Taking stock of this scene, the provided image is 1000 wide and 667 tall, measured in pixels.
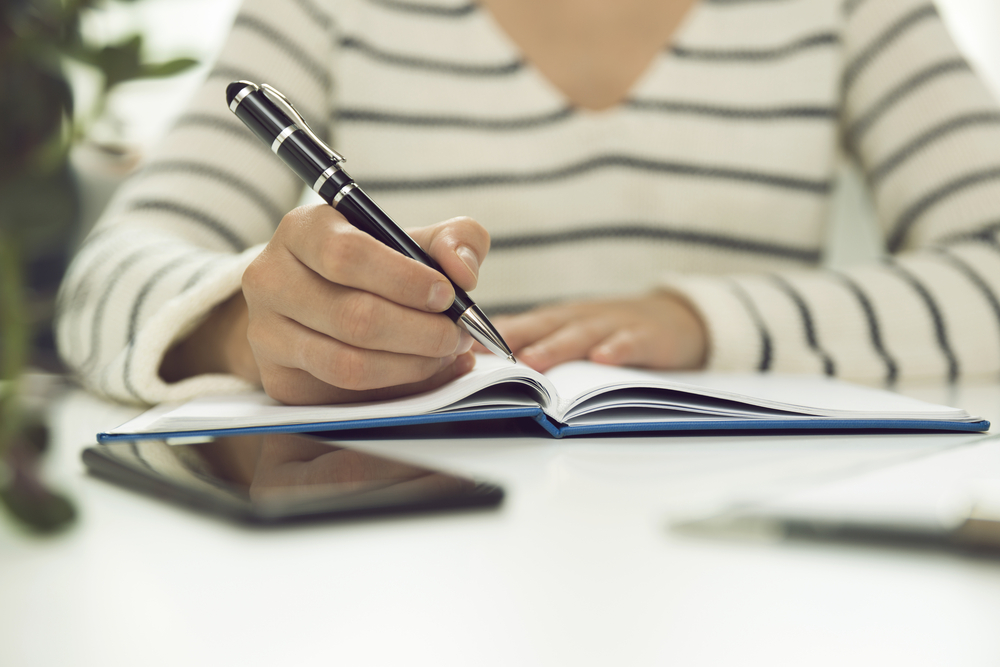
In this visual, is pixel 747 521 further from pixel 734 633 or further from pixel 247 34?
pixel 247 34

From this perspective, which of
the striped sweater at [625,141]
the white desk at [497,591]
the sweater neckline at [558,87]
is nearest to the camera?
the white desk at [497,591]

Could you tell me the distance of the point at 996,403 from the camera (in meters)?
0.48

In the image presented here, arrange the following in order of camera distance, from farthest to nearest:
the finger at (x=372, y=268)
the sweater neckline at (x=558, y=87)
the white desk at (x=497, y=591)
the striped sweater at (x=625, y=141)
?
the sweater neckline at (x=558, y=87) → the striped sweater at (x=625, y=141) → the finger at (x=372, y=268) → the white desk at (x=497, y=591)

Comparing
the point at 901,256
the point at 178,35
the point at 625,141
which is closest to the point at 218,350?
the point at 625,141

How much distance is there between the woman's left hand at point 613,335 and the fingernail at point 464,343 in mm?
121

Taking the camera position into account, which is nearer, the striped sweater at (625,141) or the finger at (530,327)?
the finger at (530,327)

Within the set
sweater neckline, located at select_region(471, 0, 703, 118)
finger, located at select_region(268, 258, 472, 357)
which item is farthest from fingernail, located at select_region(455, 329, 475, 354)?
sweater neckline, located at select_region(471, 0, 703, 118)

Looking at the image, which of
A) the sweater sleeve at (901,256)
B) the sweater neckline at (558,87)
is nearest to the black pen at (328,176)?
the sweater sleeve at (901,256)

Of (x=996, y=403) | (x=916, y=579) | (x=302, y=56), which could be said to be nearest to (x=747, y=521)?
(x=916, y=579)

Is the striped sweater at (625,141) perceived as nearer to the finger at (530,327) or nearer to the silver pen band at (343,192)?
the finger at (530,327)

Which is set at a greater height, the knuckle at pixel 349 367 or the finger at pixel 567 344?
the finger at pixel 567 344

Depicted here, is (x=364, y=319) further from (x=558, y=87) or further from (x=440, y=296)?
(x=558, y=87)

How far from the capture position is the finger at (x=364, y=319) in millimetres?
350

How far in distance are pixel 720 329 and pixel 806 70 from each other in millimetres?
505
